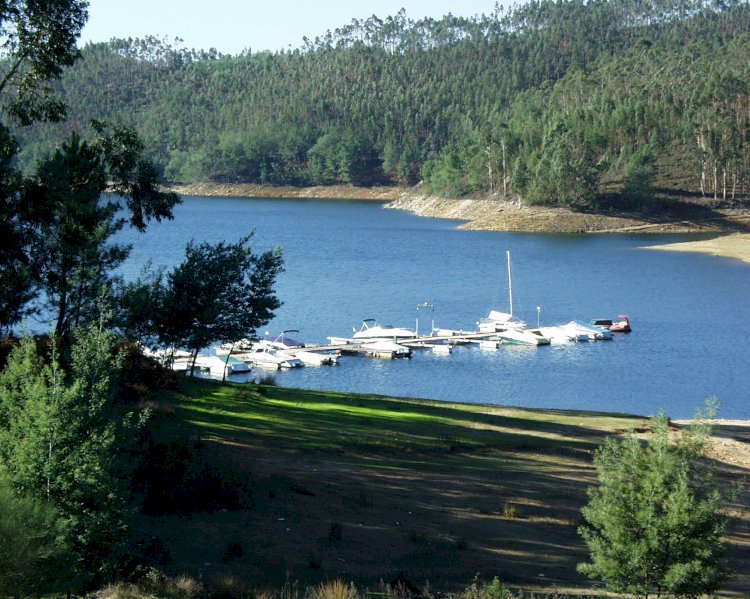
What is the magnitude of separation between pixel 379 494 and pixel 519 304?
6164cm

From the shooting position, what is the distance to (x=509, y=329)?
71438mm

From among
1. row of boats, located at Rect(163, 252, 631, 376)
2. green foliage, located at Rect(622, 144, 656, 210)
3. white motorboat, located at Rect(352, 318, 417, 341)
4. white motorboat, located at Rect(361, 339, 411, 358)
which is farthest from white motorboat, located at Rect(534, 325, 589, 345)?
green foliage, located at Rect(622, 144, 656, 210)

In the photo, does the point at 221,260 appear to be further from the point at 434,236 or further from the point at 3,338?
the point at 434,236

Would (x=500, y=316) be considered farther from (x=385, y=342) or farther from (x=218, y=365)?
(x=218, y=365)

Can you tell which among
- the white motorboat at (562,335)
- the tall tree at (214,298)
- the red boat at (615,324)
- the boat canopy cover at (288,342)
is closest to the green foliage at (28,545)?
the tall tree at (214,298)

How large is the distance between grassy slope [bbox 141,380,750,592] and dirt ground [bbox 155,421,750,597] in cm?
4

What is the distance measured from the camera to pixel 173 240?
12488 centimetres

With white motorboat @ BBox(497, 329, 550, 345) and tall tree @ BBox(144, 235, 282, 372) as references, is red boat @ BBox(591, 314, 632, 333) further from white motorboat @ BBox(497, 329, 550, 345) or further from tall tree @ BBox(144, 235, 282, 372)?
tall tree @ BBox(144, 235, 282, 372)

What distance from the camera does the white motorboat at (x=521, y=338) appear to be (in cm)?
6875

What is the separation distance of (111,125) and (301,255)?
80.9 meters

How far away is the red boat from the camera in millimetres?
72250

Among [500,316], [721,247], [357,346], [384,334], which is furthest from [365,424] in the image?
[721,247]

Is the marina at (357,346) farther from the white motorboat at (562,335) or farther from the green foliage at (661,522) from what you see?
the green foliage at (661,522)

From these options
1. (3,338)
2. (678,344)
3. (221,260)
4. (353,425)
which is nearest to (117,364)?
(3,338)
